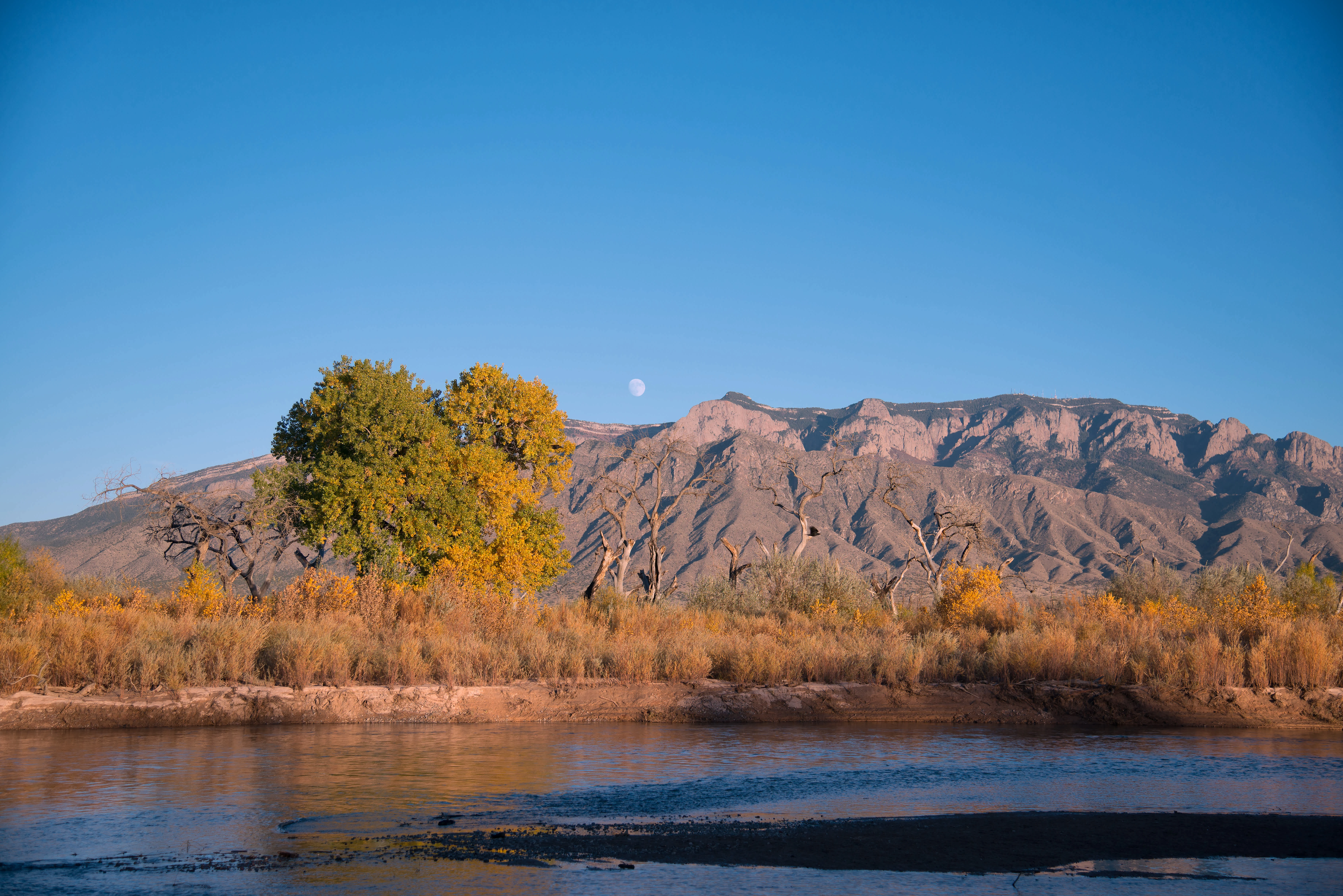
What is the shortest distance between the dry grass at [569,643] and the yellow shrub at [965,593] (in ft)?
0.75

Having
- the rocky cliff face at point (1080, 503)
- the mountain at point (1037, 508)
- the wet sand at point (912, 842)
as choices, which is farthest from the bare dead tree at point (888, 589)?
the rocky cliff face at point (1080, 503)

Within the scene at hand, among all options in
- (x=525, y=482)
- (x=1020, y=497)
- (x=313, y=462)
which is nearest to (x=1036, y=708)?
(x=525, y=482)

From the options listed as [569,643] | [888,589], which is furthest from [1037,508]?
[569,643]

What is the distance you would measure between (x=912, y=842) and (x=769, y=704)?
344 inches

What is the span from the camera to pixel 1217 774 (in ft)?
35.9

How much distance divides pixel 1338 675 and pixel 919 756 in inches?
408

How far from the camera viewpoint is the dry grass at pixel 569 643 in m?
15.9

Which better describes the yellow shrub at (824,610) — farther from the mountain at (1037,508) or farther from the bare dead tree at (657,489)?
the mountain at (1037,508)

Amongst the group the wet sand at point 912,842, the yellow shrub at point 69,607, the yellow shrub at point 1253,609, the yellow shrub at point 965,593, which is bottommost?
the wet sand at point 912,842

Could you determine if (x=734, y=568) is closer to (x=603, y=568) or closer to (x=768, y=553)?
(x=768, y=553)

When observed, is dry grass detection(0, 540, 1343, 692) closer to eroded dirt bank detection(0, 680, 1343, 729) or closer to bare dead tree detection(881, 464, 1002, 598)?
eroded dirt bank detection(0, 680, 1343, 729)

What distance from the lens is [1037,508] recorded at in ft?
482

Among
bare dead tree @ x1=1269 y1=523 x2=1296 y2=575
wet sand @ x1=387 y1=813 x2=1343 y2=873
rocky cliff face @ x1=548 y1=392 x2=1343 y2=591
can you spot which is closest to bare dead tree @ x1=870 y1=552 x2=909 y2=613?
bare dead tree @ x1=1269 y1=523 x2=1296 y2=575

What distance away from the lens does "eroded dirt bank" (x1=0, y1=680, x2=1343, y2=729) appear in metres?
15.2
